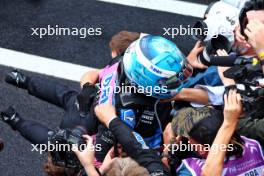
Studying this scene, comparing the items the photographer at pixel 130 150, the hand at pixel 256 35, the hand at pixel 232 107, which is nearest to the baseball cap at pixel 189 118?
the hand at pixel 232 107

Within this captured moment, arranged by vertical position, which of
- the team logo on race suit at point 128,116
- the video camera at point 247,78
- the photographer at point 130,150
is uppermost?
the video camera at point 247,78

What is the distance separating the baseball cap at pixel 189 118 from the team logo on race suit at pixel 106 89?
46 centimetres

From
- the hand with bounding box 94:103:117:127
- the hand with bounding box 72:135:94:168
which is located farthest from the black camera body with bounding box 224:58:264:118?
the hand with bounding box 72:135:94:168

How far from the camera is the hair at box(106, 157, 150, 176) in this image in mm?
2969

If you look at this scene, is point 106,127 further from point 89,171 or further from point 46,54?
point 46,54

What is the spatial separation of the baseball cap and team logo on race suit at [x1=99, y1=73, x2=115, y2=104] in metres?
0.46

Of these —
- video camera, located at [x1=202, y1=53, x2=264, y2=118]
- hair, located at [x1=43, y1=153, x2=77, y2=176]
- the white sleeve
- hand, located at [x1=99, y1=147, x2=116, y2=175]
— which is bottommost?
hair, located at [x1=43, y1=153, x2=77, y2=176]

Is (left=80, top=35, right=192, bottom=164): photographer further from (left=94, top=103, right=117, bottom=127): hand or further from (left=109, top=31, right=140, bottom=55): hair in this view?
(left=109, top=31, right=140, bottom=55): hair

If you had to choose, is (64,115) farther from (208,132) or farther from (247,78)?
(247,78)

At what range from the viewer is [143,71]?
128 inches

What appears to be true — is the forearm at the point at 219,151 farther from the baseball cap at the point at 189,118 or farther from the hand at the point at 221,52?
the hand at the point at 221,52

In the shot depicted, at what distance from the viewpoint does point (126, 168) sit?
2994 millimetres

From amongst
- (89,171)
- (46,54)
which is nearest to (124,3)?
(46,54)

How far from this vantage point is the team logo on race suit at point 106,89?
349cm
